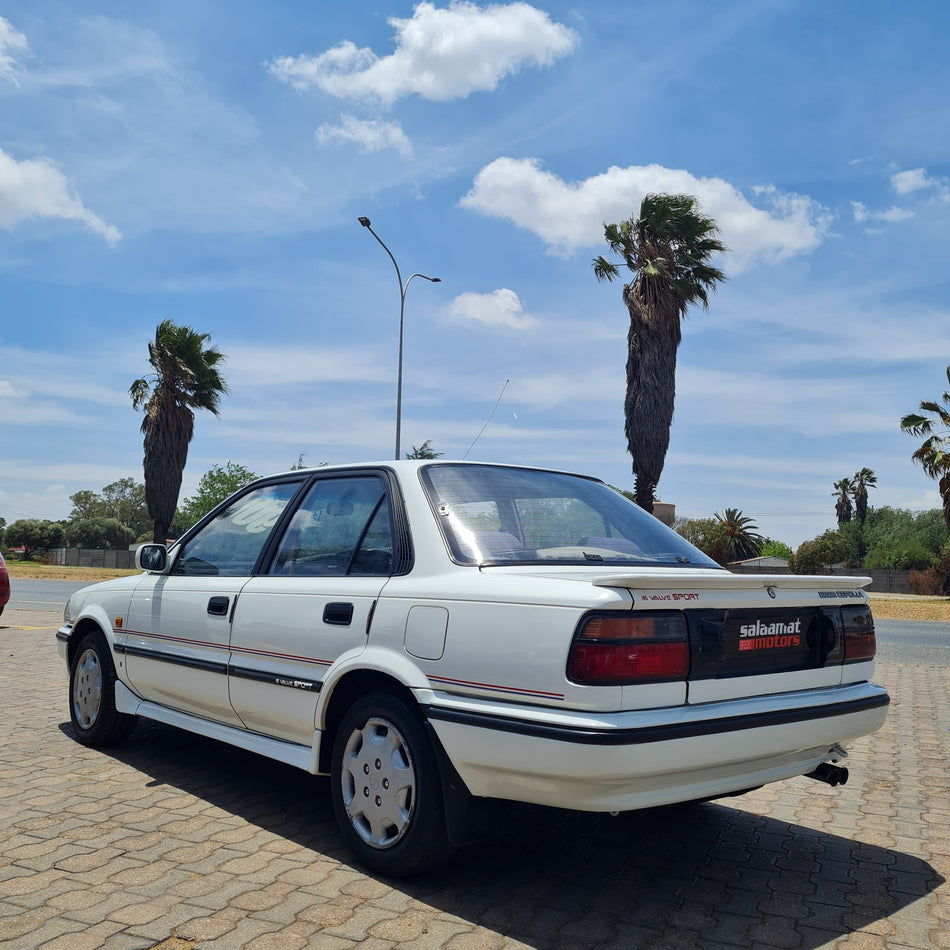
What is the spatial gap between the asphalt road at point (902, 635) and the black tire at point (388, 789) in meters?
10.4

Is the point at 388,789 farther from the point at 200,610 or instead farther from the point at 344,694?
the point at 200,610

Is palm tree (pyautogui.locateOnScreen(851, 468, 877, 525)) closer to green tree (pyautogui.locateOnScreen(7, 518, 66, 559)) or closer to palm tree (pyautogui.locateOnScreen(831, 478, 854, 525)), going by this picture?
palm tree (pyautogui.locateOnScreen(831, 478, 854, 525))

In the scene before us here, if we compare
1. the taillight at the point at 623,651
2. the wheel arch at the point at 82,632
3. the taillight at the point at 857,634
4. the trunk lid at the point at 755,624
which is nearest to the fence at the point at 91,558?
the wheel arch at the point at 82,632

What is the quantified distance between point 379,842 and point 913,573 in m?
55.9

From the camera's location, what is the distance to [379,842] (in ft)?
11.3

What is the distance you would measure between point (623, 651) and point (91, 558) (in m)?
71.9

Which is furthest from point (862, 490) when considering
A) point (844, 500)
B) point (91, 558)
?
point (91, 558)

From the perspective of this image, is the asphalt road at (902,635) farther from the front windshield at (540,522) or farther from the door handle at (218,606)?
the door handle at (218,606)

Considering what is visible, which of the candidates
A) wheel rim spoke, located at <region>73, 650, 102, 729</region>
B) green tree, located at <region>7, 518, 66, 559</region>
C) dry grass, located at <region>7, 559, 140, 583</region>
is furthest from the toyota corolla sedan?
green tree, located at <region>7, 518, 66, 559</region>

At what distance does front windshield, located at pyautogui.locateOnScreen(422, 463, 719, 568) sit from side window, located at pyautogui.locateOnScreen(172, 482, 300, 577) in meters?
1.07

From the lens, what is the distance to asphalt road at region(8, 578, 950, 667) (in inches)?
505

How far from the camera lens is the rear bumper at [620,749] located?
2828 millimetres

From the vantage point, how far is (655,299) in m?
24.2

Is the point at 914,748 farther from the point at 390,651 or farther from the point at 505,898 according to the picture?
the point at 390,651
